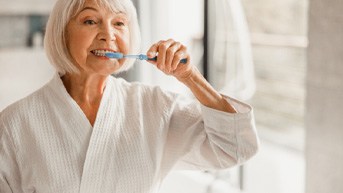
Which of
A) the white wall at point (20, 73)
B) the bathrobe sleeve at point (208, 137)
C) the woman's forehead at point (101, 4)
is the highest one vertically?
the woman's forehead at point (101, 4)

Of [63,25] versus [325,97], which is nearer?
[63,25]

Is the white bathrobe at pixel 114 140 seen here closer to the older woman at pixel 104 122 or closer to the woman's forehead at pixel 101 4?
the older woman at pixel 104 122

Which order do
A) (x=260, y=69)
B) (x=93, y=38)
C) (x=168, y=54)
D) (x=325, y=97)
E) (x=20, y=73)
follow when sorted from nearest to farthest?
(x=168, y=54), (x=93, y=38), (x=325, y=97), (x=20, y=73), (x=260, y=69)

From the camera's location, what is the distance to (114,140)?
3.82 feet

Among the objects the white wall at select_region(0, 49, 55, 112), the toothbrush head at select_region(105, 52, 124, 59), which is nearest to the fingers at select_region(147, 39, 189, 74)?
the toothbrush head at select_region(105, 52, 124, 59)

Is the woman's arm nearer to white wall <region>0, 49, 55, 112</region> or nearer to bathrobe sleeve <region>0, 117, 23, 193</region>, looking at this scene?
bathrobe sleeve <region>0, 117, 23, 193</region>

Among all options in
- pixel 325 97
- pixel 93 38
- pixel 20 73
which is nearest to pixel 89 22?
pixel 93 38

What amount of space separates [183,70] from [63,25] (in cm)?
31

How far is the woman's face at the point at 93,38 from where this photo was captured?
3.55ft

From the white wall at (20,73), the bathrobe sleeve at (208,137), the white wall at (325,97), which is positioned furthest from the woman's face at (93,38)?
the white wall at (20,73)

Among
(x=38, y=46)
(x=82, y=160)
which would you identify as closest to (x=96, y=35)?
(x=82, y=160)

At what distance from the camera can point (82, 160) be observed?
1117 mm

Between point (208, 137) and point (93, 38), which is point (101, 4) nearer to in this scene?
point (93, 38)

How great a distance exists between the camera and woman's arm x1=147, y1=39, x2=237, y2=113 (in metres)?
0.99
